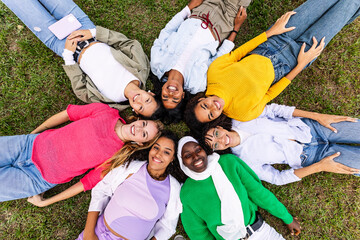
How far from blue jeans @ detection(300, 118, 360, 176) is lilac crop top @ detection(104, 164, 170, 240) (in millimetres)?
2331

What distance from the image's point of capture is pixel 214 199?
9.61ft

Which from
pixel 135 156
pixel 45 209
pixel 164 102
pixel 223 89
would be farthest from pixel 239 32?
pixel 45 209

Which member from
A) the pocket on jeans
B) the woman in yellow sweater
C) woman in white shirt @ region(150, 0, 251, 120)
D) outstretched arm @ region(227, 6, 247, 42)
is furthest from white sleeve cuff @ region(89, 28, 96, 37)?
the pocket on jeans

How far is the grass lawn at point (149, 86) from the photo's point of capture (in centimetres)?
354

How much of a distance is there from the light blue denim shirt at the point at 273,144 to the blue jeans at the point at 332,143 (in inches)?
6.1

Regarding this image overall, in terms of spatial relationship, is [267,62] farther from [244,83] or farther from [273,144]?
[273,144]

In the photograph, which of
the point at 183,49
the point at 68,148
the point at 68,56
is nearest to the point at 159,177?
the point at 68,148

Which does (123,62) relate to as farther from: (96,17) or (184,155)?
(184,155)

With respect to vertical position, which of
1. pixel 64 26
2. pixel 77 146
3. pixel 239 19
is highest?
pixel 64 26

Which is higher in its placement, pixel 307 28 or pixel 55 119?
pixel 55 119

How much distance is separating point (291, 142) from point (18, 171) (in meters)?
4.08

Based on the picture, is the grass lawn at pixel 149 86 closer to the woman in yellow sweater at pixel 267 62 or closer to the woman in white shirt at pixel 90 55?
the woman in white shirt at pixel 90 55

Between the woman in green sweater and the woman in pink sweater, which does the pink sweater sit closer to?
the woman in pink sweater

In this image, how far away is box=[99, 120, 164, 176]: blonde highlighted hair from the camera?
122 inches
